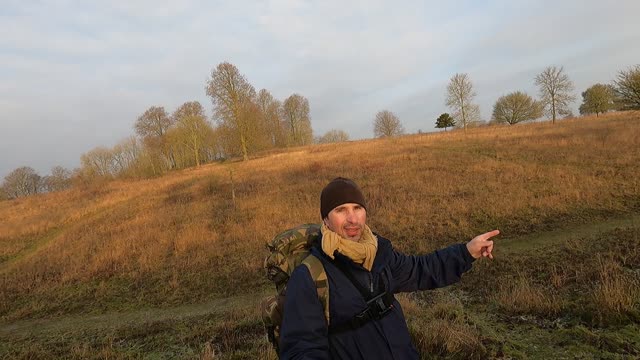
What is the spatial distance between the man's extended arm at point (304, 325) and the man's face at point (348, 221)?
1.61 ft

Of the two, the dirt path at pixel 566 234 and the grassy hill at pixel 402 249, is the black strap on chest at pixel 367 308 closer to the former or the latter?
the grassy hill at pixel 402 249

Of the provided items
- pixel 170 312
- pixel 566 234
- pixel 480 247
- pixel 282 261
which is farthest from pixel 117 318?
pixel 566 234

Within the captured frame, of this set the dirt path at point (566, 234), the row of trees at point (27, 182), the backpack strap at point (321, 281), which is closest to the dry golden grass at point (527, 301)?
the dirt path at point (566, 234)

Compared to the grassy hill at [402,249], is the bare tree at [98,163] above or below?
above

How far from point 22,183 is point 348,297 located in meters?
81.8

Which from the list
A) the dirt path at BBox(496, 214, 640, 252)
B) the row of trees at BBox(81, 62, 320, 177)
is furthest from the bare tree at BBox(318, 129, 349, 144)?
the dirt path at BBox(496, 214, 640, 252)

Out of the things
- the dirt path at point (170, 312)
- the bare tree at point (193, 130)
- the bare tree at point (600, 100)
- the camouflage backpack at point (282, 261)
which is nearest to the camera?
the camouflage backpack at point (282, 261)

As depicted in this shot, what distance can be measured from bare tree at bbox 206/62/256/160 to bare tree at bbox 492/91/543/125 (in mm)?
36659

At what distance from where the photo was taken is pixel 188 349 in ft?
21.7

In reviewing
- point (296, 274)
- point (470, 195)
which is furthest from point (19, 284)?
point (470, 195)

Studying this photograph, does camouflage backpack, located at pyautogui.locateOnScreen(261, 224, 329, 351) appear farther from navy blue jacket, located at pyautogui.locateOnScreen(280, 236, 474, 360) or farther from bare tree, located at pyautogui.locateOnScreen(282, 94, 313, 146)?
bare tree, located at pyautogui.locateOnScreen(282, 94, 313, 146)

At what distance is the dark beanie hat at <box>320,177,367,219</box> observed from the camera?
8.45ft

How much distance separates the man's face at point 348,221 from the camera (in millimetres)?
2543

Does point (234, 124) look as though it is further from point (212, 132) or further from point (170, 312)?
point (170, 312)
